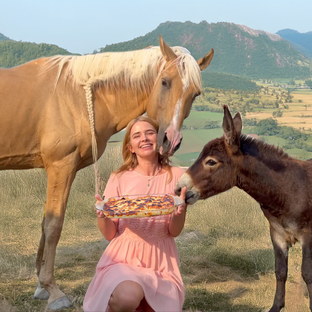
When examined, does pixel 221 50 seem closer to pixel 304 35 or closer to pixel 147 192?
pixel 147 192

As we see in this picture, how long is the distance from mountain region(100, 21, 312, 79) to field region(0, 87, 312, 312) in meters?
44.9

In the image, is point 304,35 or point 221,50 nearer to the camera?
point 221,50

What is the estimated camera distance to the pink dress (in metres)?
2.57

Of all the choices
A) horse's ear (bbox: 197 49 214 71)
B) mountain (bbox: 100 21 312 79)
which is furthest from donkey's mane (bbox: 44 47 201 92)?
mountain (bbox: 100 21 312 79)

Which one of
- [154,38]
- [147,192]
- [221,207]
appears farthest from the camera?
[154,38]

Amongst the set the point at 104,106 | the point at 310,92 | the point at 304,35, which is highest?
the point at 304,35

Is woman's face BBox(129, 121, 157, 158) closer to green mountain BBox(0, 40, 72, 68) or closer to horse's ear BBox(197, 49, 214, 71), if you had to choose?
horse's ear BBox(197, 49, 214, 71)

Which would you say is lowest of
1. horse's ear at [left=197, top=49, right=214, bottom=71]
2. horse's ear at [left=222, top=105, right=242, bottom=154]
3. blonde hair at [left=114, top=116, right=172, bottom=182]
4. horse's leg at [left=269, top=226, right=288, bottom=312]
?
horse's leg at [left=269, top=226, right=288, bottom=312]

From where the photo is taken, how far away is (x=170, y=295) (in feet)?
8.61

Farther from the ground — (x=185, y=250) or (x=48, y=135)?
(x=48, y=135)

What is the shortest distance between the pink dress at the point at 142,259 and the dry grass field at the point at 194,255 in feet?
4.17

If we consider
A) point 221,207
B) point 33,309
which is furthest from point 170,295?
point 221,207

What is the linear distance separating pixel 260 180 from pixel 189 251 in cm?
255

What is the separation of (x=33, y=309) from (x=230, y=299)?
6.71 ft
